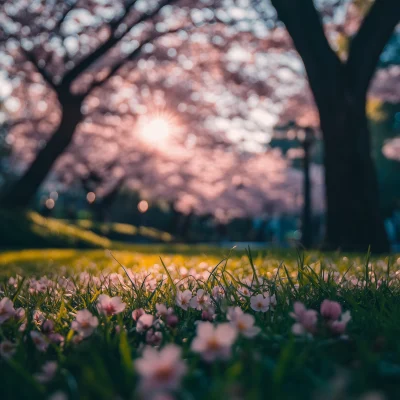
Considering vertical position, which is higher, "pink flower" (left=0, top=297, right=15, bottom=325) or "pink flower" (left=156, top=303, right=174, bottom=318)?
"pink flower" (left=156, top=303, right=174, bottom=318)

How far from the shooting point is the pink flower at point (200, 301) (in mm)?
1955

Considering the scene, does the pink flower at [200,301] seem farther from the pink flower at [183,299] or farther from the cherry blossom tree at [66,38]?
the cherry blossom tree at [66,38]

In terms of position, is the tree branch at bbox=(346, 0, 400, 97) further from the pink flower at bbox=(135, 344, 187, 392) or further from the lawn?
the pink flower at bbox=(135, 344, 187, 392)

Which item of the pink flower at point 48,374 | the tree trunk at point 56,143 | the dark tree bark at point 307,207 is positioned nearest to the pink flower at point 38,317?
the pink flower at point 48,374

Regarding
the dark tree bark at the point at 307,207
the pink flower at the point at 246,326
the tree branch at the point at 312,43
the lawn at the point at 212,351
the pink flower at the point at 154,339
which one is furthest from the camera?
the dark tree bark at the point at 307,207

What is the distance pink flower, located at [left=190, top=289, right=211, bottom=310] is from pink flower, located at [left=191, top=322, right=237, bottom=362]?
0.79 metres

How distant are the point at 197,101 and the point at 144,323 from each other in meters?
18.6

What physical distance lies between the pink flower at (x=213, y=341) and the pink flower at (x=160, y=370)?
0.53 ft

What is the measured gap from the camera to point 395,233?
2678 cm

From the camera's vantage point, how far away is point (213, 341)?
3.57ft

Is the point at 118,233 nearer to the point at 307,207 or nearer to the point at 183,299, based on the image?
the point at 307,207

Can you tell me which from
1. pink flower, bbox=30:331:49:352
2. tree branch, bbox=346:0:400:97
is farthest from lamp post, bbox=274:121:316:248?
pink flower, bbox=30:331:49:352

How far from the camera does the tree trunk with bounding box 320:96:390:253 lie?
7.38m

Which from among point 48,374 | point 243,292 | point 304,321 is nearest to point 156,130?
point 243,292
